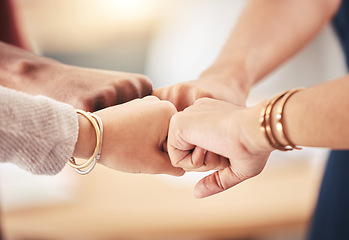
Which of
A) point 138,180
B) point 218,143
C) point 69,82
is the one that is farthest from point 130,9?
point 218,143

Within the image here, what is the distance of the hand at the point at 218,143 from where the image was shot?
0.33 meters

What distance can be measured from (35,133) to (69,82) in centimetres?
10

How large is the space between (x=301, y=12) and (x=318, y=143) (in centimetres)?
35

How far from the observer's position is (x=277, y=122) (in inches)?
11.9

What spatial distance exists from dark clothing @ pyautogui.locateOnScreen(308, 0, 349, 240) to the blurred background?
38 cm

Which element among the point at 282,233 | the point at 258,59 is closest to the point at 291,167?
the point at 282,233

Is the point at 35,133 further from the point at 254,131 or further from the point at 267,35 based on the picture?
the point at 267,35

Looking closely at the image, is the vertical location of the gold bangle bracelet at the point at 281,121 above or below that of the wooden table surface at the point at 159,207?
above

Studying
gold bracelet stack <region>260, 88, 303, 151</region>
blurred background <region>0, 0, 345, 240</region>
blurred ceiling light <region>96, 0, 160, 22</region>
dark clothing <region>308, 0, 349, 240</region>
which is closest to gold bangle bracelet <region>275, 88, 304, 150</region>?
gold bracelet stack <region>260, 88, 303, 151</region>

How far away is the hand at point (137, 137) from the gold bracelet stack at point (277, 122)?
4.8 inches

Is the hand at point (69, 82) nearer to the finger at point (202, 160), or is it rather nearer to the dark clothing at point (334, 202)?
the finger at point (202, 160)

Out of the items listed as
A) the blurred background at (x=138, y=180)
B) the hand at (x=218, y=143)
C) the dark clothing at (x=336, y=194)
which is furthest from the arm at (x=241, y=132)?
the blurred background at (x=138, y=180)

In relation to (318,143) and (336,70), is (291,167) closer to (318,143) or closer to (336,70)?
(336,70)

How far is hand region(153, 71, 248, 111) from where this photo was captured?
17.2 inches
